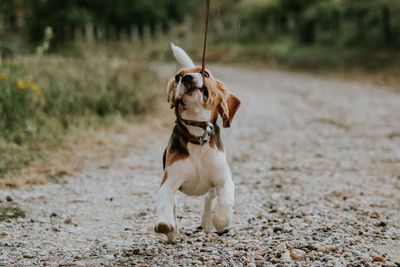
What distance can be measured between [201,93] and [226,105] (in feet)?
1.03

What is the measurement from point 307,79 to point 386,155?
1176 cm

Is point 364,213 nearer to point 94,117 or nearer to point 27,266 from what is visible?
point 27,266

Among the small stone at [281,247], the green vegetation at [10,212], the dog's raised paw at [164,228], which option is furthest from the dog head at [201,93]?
the green vegetation at [10,212]

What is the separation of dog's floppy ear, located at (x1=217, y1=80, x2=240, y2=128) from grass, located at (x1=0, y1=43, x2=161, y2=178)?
142 inches

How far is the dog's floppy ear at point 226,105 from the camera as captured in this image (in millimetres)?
4027

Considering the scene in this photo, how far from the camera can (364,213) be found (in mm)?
5496

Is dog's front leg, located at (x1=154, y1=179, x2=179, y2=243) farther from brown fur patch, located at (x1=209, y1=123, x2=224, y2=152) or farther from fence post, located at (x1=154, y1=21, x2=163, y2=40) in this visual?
fence post, located at (x1=154, y1=21, x2=163, y2=40)

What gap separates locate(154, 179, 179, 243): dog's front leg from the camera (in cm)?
391

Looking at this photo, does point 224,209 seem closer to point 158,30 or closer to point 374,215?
point 374,215

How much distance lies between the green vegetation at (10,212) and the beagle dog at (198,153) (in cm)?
179

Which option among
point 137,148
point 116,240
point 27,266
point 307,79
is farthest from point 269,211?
point 307,79

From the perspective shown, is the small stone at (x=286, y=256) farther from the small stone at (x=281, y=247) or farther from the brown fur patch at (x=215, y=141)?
the brown fur patch at (x=215, y=141)

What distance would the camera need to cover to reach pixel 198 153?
3.99 m

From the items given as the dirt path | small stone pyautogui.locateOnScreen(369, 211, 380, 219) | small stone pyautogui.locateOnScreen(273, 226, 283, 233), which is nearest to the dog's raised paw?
the dirt path
